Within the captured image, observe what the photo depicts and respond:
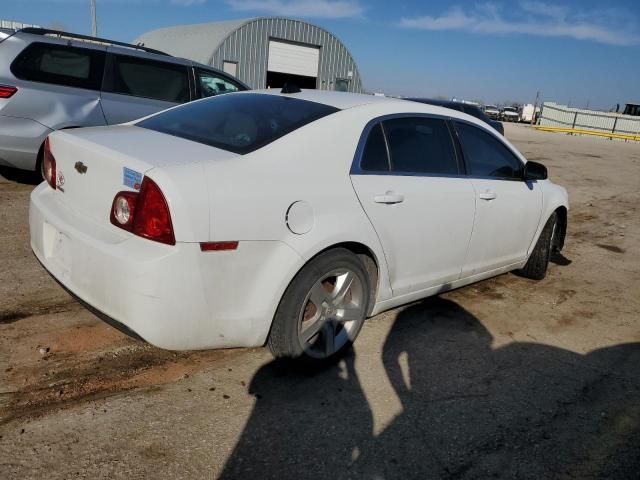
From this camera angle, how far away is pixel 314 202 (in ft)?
8.81

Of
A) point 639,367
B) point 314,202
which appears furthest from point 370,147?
point 639,367

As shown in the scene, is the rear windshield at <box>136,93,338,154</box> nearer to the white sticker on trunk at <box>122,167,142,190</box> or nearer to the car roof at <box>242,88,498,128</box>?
the car roof at <box>242,88,498,128</box>

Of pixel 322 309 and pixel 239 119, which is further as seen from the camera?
pixel 239 119

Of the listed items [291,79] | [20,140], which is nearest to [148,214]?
[20,140]

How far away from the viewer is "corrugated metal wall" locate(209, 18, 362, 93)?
26391 mm

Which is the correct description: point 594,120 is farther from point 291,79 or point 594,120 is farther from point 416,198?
point 416,198

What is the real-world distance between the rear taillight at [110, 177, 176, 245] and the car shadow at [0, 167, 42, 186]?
521 cm

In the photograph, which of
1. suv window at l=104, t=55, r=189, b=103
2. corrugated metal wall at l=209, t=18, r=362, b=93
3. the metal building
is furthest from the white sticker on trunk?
corrugated metal wall at l=209, t=18, r=362, b=93

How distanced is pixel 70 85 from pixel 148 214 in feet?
15.0

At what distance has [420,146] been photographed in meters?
3.47

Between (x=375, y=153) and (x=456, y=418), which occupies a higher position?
(x=375, y=153)

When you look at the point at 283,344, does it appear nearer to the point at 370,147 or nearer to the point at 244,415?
the point at 244,415

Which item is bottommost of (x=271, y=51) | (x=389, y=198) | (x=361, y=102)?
(x=389, y=198)

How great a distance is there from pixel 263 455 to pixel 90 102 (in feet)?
16.9
